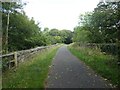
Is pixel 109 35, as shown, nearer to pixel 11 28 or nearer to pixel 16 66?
pixel 16 66

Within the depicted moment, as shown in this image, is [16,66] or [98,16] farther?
[98,16]

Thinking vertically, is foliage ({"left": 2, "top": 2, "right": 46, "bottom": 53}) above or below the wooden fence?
above

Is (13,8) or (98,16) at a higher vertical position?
(13,8)

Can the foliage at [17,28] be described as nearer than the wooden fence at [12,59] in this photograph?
No

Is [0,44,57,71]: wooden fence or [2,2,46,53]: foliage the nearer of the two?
[0,44,57,71]: wooden fence

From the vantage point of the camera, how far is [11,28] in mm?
28844

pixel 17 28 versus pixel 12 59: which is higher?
pixel 17 28

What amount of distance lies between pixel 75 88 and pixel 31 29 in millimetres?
22072

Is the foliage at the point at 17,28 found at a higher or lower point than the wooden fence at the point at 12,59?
higher

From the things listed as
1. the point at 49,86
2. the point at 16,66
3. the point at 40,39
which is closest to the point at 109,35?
the point at 16,66

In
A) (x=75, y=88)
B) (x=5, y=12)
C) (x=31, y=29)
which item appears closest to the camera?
(x=75, y=88)

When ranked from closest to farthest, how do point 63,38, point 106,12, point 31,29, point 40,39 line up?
point 106,12
point 31,29
point 40,39
point 63,38

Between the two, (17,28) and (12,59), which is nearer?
(12,59)

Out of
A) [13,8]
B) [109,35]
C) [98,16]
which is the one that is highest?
[13,8]
